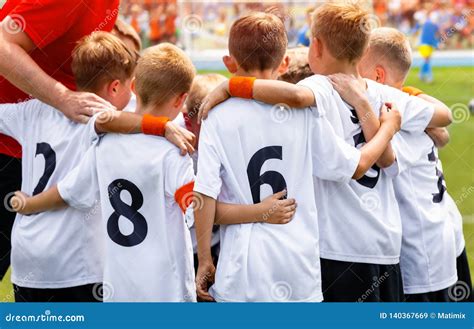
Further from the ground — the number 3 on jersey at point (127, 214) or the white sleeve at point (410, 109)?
the white sleeve at point (410, 109)

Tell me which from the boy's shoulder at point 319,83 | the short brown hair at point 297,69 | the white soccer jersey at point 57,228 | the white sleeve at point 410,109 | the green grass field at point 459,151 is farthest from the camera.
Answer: the green grass field at point 459,151

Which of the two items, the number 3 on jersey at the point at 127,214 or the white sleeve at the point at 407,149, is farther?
the white sleeve at the point at 407,149

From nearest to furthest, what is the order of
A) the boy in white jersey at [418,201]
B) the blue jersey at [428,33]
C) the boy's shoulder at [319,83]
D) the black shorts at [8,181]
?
the boy's shoulder at [319,83]
the boy in white jersey at [418,201]
the black shorts at [8,181]
the blue jersey at [428,33]

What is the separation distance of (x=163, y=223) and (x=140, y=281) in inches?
9.9

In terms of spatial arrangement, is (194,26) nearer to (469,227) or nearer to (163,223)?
(469,227)

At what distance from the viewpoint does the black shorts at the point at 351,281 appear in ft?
11.8

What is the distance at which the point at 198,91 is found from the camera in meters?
4.02

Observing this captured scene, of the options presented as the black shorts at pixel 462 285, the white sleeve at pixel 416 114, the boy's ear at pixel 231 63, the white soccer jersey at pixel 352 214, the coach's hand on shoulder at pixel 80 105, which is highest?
the boy's ear at pixel 231 63

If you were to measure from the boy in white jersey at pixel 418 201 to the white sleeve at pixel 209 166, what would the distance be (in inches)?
35.0

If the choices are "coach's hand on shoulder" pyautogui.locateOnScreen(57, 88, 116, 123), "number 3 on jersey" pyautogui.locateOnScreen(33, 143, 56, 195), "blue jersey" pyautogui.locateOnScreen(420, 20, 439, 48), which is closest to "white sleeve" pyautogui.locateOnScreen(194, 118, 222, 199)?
"coach's hand on shoulder" pyautogui.locateOnScreen(57, 88, 116, 123)

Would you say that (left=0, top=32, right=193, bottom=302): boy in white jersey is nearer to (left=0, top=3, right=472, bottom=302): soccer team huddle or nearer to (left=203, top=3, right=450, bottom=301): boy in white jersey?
(left=0, top=3, right=472, bottom=302): soccer team huddle

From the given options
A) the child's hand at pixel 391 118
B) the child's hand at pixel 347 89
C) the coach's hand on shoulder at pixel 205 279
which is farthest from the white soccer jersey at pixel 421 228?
the coach's hand on shoulder at pixel 205 279

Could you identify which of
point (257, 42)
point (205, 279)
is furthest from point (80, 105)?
point (205, 279)

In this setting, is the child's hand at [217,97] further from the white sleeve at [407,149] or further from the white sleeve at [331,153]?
the white sleeve at [407,149]
